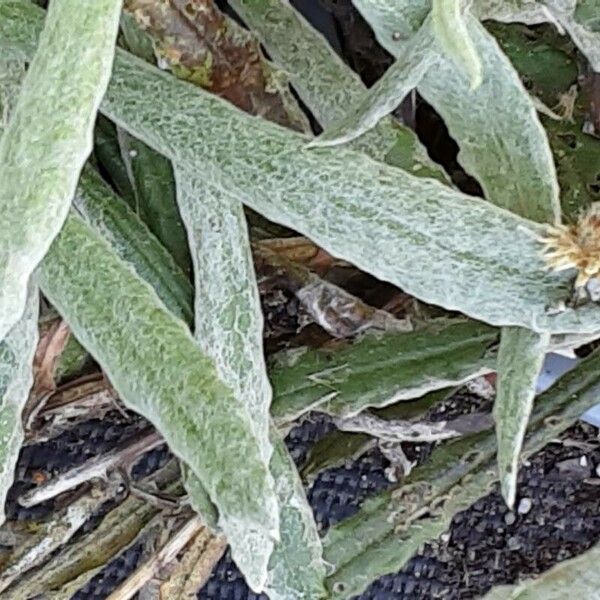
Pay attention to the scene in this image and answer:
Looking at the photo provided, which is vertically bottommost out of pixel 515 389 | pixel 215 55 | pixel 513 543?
pixel 513 543

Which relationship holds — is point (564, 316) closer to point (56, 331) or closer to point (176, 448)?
point (176, 448)

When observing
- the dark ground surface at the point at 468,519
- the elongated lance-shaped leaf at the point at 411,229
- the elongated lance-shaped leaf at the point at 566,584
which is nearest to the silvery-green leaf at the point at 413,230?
the elongated lance-shaped leaf at the point at 411,229

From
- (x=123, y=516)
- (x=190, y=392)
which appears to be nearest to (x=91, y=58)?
(x=190, y=392)

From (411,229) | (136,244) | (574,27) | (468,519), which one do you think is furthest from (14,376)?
(468,519)

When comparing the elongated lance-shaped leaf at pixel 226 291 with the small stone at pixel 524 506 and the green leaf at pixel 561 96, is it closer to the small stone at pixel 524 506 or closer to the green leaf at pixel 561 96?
the green leaf at pixel 561 96

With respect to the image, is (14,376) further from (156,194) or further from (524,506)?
(524,506)

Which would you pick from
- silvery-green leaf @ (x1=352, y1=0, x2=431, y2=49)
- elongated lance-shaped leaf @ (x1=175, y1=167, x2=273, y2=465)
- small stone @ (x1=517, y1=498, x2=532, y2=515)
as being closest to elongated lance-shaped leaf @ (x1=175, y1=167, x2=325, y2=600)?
elongated lance-shaped leaf @ (x1=175, y1=167, x2=273, y2=465)
